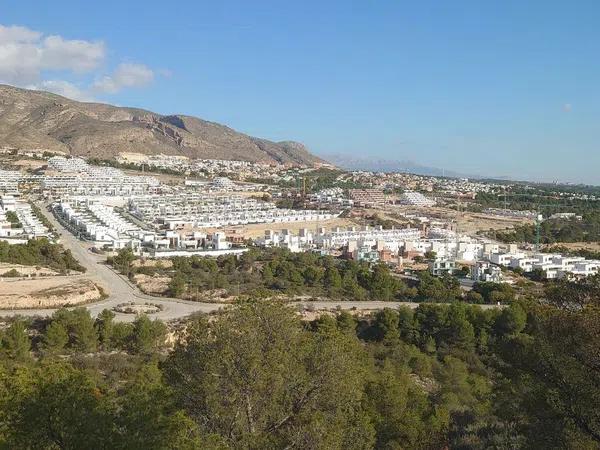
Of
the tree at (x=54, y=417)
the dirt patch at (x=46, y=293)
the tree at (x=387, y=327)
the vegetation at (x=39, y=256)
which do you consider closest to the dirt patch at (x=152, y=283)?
the dirt patch at (x=46, y=293)

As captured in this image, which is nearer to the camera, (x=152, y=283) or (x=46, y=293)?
(x=46, y=293)

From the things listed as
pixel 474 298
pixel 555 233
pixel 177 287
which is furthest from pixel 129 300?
pixel 555 233

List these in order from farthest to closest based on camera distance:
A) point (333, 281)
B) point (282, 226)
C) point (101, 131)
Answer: point (101, 131), point (282, 226), point (333, 281)

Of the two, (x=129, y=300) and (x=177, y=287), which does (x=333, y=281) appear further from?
(x=129, y=300)

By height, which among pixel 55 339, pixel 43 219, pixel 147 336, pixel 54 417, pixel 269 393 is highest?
pixel 269 393

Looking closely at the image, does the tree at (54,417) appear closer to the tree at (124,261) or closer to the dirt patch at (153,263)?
the tree at (124,261)

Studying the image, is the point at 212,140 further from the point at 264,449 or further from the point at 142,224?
the point at 264,449
